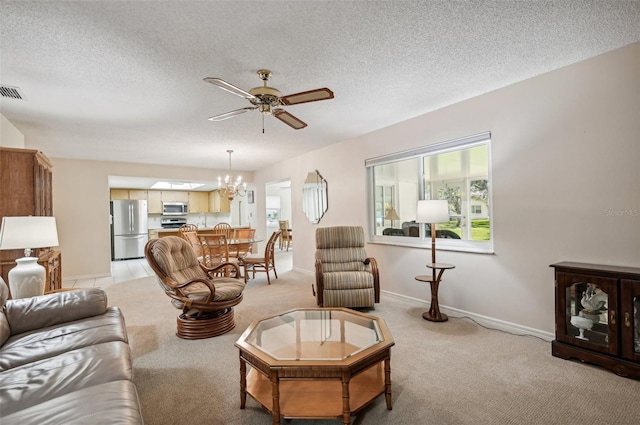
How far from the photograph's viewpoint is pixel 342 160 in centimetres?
513

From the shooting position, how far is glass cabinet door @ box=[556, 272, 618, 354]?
7.27 ft

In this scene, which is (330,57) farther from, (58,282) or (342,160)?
(58,282)

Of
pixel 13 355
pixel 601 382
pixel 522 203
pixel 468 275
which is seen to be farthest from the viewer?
pixel 468 275

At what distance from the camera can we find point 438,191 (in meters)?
3.86

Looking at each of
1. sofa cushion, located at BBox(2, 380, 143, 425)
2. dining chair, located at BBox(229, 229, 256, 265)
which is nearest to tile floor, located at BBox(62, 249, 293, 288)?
dining chair, located at BBox(229, 229, 256, 265)

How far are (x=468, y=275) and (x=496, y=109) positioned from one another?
70.7 inches

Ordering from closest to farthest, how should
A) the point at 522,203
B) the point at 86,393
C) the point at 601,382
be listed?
the point at 86,393 → the point at 601,382 → the point at 522,203

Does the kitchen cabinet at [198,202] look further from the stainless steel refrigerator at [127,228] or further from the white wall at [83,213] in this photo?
the white wall at [83,213]

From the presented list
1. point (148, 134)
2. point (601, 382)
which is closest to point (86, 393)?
point (601, 382)

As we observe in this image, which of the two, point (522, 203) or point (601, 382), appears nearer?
point (601, 382)

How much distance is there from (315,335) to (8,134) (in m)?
4.43

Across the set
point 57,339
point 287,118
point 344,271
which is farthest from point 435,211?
point 57,339

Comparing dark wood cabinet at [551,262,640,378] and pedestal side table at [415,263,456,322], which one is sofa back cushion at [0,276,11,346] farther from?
dark wood cabinet at [551,262,640,378]

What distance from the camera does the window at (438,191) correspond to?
11.2 feet
